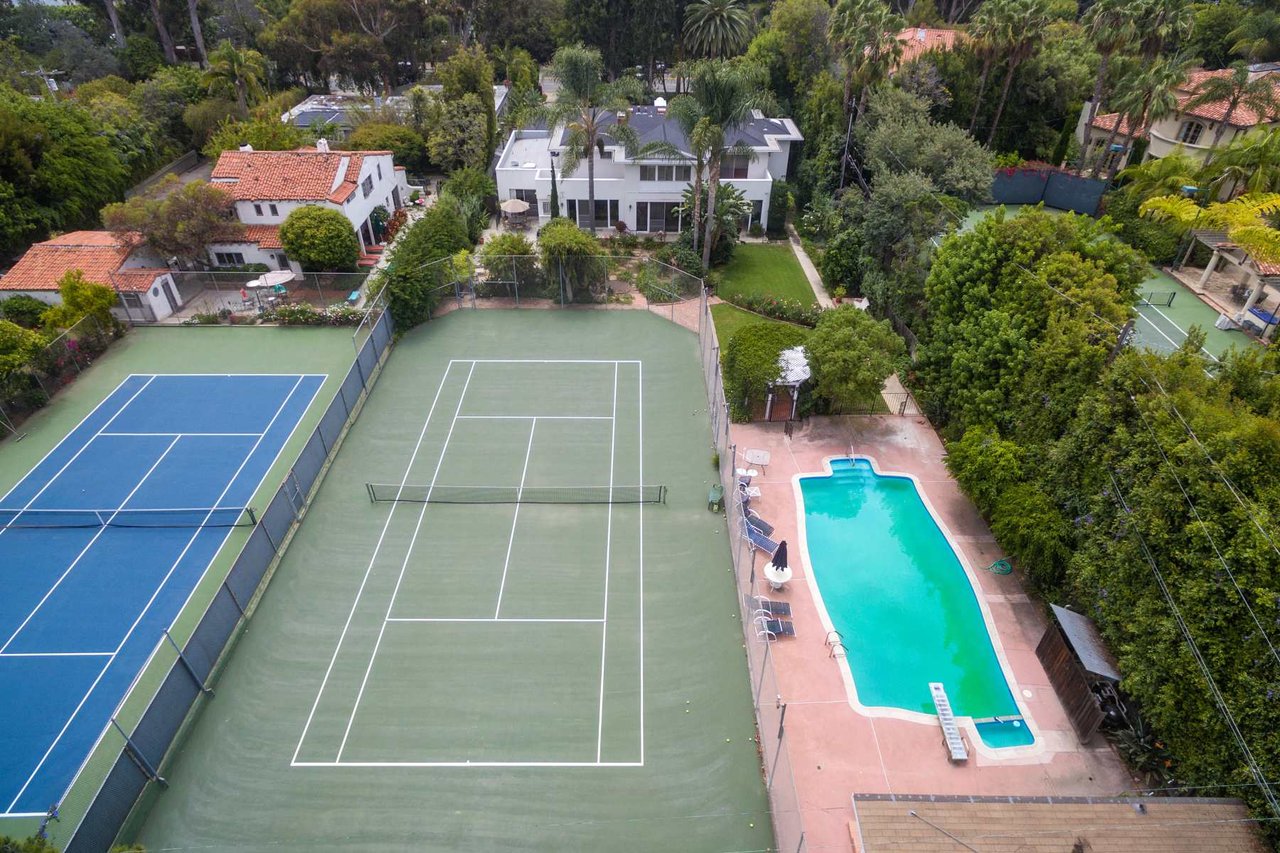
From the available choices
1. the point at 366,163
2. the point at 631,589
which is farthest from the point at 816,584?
the point at 366,163

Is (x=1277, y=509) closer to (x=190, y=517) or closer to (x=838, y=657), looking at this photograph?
(x=838, y=657)

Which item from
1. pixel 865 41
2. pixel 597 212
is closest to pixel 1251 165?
pixel 865 41

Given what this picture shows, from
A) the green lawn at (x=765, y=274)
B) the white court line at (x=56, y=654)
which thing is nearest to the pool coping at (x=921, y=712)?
the green lawn at (x=765, y=274)

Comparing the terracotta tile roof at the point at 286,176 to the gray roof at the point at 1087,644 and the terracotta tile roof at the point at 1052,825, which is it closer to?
the terracotta tile roof at the point at 1052,825

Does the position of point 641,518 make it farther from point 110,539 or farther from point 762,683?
point 110,539

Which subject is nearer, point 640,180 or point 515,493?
point 515,493

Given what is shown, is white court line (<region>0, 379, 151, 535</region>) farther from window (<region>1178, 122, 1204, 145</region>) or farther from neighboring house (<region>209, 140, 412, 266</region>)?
window (<region>1178, 122, 1204, 145</region>)
